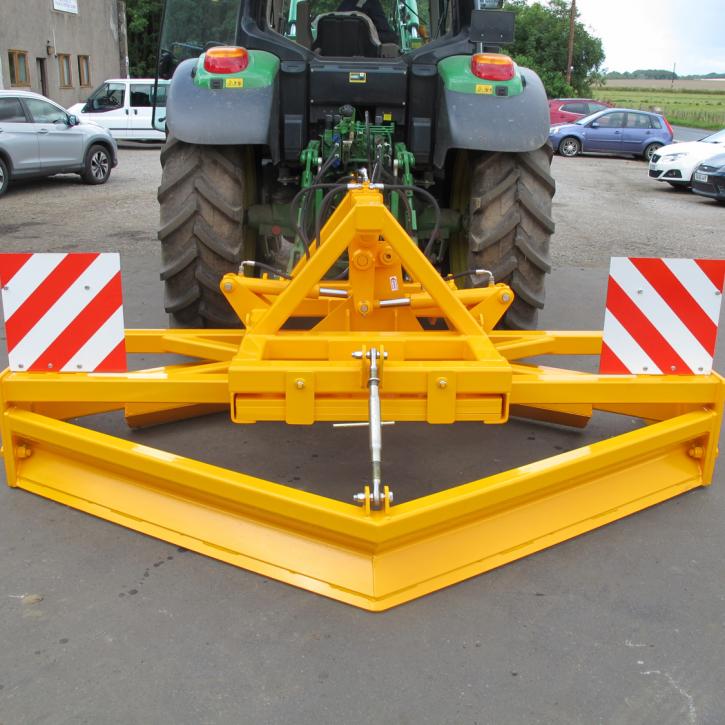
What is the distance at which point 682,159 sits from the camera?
14797 millimetres

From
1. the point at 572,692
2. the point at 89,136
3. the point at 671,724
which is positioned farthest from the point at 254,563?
the point at 89,136

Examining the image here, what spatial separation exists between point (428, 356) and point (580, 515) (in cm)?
82

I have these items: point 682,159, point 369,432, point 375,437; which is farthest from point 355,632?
point 682,159

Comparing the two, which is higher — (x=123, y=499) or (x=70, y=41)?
(x=70, y=41)

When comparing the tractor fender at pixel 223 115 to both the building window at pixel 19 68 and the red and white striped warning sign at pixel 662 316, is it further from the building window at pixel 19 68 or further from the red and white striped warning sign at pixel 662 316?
the building window at pixel 19 68


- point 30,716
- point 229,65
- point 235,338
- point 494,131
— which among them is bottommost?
point 30,716

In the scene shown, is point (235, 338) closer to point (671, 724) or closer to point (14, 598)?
point (14, 598)

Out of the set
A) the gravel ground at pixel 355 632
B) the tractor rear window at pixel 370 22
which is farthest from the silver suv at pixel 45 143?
the gravel ground at pixel 355 632

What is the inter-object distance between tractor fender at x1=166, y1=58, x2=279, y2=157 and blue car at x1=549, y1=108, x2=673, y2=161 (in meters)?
18.2

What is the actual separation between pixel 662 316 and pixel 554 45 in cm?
4310

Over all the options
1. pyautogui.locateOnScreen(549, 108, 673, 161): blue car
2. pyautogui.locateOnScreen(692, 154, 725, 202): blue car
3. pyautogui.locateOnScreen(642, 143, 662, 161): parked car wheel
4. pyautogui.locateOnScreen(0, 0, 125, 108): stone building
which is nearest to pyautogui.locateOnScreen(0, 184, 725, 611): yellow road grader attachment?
pyautogui.locateOnScreen(692, 154, 725, 202): blue car

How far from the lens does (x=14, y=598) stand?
272 centimetres

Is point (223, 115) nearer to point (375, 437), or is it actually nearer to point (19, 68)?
point (375, 437)

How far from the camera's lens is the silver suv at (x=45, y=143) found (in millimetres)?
12289
